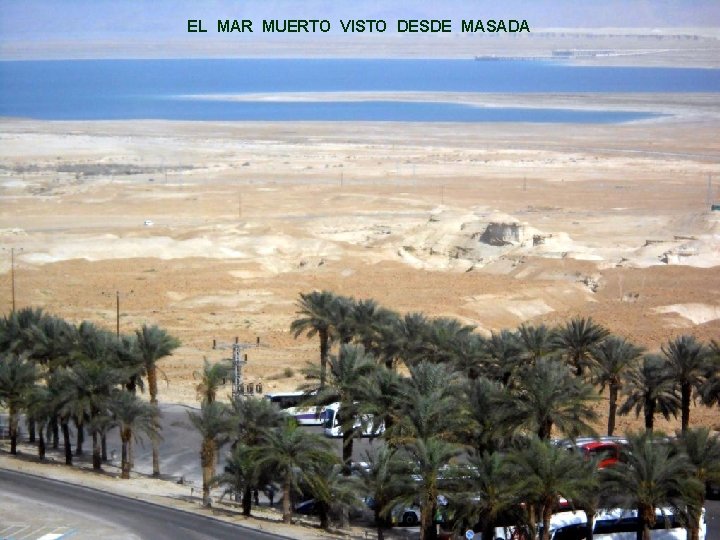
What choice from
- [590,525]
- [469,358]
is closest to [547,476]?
[590,525]

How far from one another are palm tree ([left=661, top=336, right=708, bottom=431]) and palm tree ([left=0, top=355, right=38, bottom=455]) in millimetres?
13892

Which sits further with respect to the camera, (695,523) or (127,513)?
(127,513)

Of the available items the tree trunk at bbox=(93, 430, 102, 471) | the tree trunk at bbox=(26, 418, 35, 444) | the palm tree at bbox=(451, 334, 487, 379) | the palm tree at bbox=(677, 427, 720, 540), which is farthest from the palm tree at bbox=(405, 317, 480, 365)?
the tree trunk at bbox=(26, 418, 35, 444)

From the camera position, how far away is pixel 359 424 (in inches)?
1028

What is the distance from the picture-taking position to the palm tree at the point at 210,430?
2517cm

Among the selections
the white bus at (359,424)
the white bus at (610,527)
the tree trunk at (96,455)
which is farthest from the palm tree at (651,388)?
the tree trunk at (96,455)

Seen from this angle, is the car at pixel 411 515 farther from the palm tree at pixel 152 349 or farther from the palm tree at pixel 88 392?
the palm tree at pixel 88 392

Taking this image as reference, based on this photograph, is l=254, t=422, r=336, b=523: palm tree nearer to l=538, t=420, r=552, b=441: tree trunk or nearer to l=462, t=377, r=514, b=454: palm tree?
l=462, t=377, r=514, b=454: palm tree

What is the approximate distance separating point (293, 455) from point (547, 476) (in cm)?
495

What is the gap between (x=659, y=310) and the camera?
46781mm

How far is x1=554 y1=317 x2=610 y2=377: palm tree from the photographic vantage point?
2939 cm

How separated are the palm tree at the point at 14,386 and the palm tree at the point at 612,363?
12.6 metres

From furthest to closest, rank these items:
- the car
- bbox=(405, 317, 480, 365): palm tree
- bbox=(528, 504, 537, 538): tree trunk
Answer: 1. bbox=(405, 317, 480, 365): palm tree
2. the car
3. bbox=(528, 504, 537, 538): tree trunk

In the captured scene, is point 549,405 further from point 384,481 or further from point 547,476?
point 384,481
